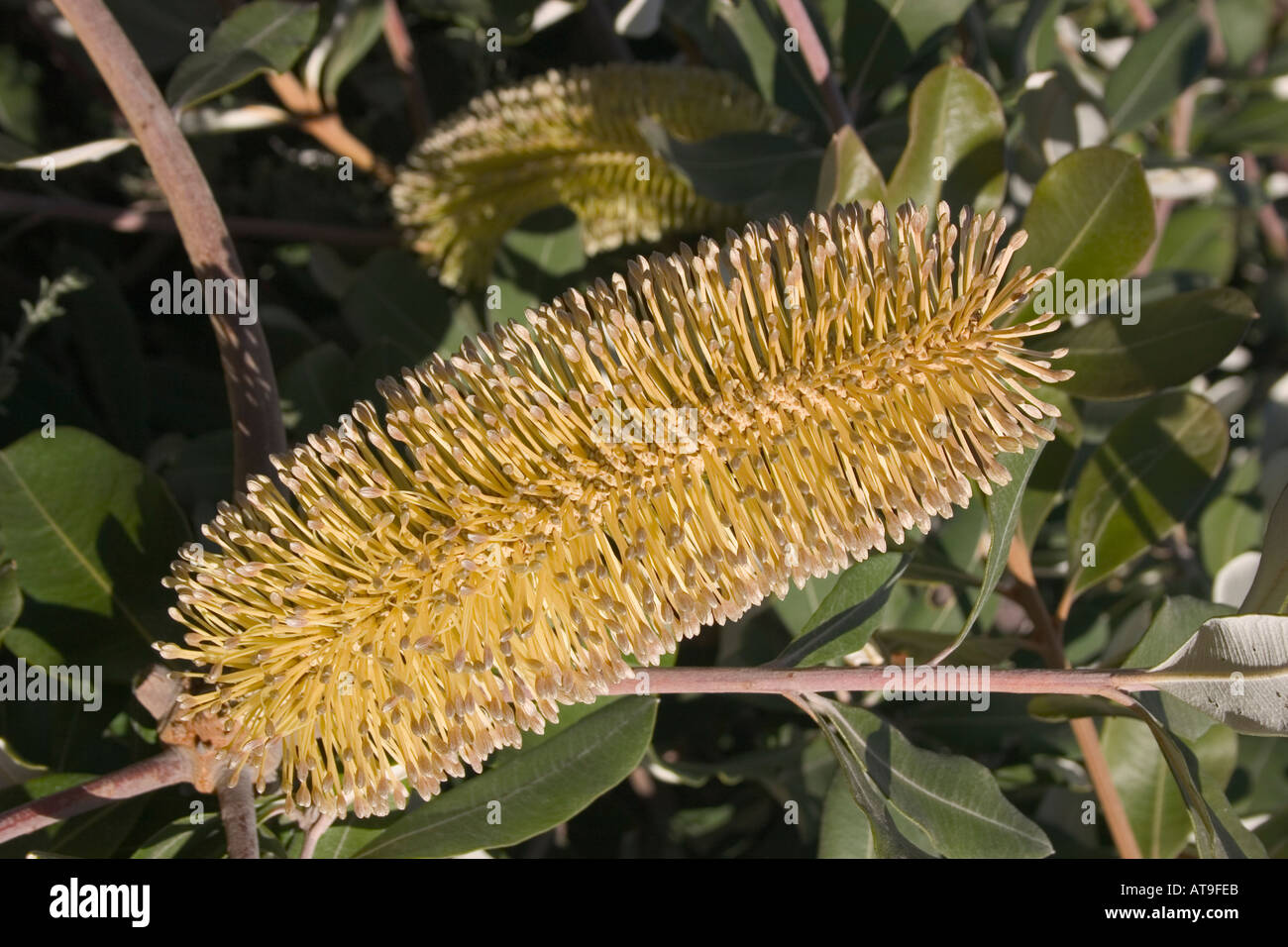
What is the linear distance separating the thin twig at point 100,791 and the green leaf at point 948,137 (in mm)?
1215

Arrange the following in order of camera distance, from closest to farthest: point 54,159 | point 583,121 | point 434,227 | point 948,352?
point 948,352, point 54,159, point 583,121, point 434,227

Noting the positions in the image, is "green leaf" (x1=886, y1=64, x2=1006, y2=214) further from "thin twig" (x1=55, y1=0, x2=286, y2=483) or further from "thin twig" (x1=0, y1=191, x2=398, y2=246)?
"thin twig" (x1=0, y1=191, x2=398, y2=246)

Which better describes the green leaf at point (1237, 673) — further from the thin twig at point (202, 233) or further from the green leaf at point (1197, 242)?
the green leaf at point (1197, 242)

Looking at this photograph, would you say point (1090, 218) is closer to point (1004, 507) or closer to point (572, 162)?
point (1004, 507)

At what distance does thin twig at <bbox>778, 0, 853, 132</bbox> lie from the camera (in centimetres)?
171

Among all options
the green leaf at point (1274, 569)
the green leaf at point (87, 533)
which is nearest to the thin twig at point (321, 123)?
the green leaf at point (87, 533)

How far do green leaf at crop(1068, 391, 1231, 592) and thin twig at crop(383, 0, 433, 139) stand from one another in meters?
1.63

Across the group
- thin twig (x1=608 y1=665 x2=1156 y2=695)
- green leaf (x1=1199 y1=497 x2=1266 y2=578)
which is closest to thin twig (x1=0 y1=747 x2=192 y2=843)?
thin twig (x1=608 y1=665 x2=1156 y2=695)

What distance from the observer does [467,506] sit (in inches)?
48.3

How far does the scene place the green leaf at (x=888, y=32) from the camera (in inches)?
72.3

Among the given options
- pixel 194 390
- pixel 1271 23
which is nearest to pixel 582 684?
pixel 194 390

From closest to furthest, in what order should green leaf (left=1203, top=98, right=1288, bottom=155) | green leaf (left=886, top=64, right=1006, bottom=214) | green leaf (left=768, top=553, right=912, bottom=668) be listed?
green leaf (left=768, top=553, right=912, bottom=668) → green leaf (left=886, top=64, right=1006, bottom=214) → green leaf (left=1203, top=98, right=1288, bottom=155)

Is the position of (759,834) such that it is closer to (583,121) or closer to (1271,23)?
(583,121)
